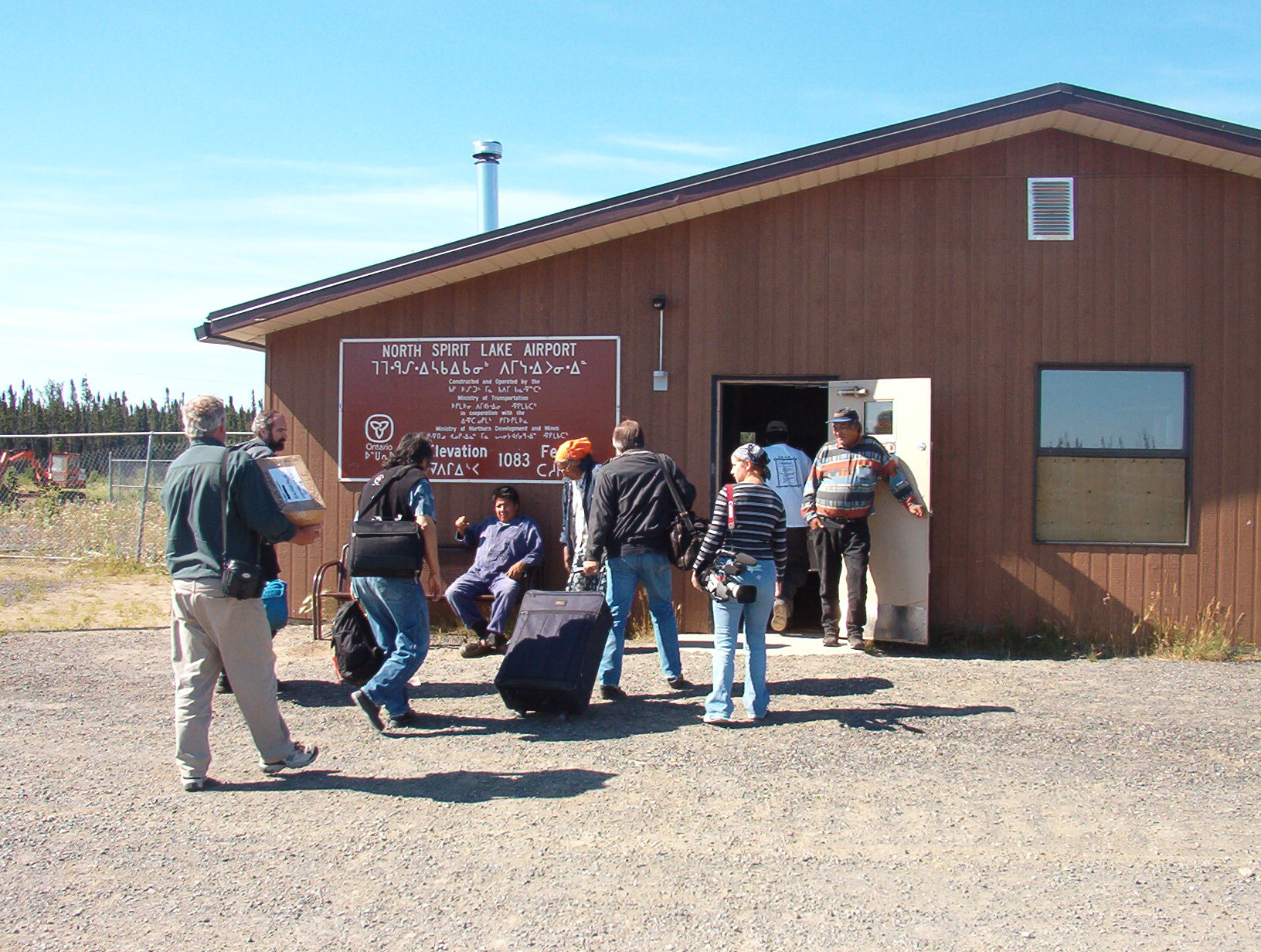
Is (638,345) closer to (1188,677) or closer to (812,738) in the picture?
(812,738)

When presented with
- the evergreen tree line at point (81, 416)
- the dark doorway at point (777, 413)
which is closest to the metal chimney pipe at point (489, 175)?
the dark doorway at point (777, 413)

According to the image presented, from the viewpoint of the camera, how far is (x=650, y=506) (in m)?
6.36

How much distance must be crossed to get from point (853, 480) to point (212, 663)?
190 inches

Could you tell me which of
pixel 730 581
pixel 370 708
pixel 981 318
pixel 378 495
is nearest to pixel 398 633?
pixel 370 708

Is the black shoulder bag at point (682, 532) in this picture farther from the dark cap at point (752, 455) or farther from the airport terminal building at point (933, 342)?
the airport terminal building at point (933, 342)

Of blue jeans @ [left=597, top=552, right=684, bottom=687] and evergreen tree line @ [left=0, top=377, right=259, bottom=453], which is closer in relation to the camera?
blue jeans @ [left=597, top=552, right=684, bottom=687]

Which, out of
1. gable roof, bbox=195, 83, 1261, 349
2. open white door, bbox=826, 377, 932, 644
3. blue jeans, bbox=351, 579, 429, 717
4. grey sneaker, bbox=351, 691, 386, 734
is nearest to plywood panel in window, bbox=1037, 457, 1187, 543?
open white door, bbox=826, 377, 932, 644

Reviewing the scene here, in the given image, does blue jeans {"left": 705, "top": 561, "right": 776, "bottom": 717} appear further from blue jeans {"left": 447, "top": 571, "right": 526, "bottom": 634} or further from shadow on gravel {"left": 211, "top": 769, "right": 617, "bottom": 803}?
blue jeans {"left": 447, "top": 571, "right": 526, "bottom": 634}

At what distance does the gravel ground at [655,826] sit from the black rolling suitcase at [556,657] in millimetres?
184

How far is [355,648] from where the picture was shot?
6.38 metres

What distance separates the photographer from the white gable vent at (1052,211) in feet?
27.9

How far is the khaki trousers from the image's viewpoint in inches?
188

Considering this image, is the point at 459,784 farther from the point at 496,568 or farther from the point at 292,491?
the point at 496,568

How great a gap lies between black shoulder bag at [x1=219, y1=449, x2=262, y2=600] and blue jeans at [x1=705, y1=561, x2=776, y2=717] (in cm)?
248
